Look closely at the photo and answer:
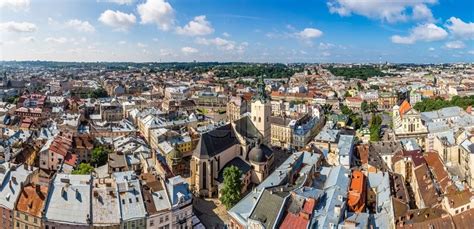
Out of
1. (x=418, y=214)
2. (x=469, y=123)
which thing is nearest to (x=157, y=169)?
(x=418, y=214)

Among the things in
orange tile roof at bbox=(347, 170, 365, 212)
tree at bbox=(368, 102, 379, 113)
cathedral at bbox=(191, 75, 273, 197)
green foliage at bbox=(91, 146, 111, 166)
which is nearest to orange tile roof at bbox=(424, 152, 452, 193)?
orange tile roof at bbox=(347, 170, 365, 212)

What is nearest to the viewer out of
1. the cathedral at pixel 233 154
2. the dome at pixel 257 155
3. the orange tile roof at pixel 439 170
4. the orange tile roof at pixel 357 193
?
the orange tile roof at pixel 357 193

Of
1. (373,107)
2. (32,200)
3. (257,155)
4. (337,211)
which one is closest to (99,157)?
(32,200)

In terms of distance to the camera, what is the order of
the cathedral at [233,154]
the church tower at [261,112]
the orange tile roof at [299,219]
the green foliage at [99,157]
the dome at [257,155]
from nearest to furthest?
the orange tile roof at [299,219], the cathedral at [233,154], the dome at [257,155], the green foliage at [99,157], the church tower at [261,112]

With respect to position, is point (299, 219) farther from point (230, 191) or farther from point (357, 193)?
point (230, 191)

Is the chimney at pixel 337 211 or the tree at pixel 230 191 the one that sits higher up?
the chimney at pixel 337 211

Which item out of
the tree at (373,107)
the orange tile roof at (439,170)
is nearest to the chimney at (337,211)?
the orange tile roof at (439,170)

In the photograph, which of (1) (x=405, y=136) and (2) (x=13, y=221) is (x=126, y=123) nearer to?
(2) (x=13, y=221)

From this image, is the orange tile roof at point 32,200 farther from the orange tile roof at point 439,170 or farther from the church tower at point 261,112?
the orange tile roof at point 439,170
